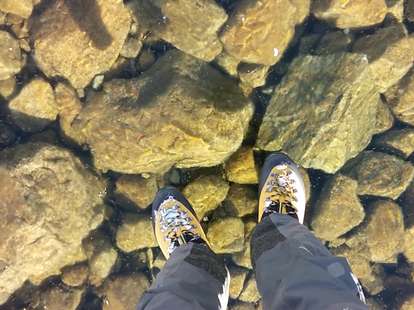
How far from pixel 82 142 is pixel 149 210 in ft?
3.70

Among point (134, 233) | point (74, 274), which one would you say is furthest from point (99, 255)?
point (134, 233)

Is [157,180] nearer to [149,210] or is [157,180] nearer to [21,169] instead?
[149,210]

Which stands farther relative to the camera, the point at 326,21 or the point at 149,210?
the point at 149,210

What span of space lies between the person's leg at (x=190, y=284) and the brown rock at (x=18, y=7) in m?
2.82

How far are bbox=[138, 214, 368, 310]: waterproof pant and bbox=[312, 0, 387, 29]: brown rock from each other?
2.31m

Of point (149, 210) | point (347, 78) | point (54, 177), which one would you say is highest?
point (347, 78)

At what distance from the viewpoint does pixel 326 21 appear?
14.0 ft

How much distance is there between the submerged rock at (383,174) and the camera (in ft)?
14.7

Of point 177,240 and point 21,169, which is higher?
point 21,169

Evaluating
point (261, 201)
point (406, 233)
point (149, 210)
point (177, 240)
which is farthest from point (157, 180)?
point (406, 233)

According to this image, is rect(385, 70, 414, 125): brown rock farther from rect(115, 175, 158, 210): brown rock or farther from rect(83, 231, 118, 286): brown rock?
rect(83, 231, 118, 286): brown rock

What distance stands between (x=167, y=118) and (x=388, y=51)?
2.39 meters

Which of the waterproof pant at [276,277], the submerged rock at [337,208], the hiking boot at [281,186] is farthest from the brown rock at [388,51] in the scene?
the waterproof pant at [276,277]

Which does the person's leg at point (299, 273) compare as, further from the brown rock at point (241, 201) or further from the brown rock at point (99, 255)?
the brown rock at point (99, 255)
